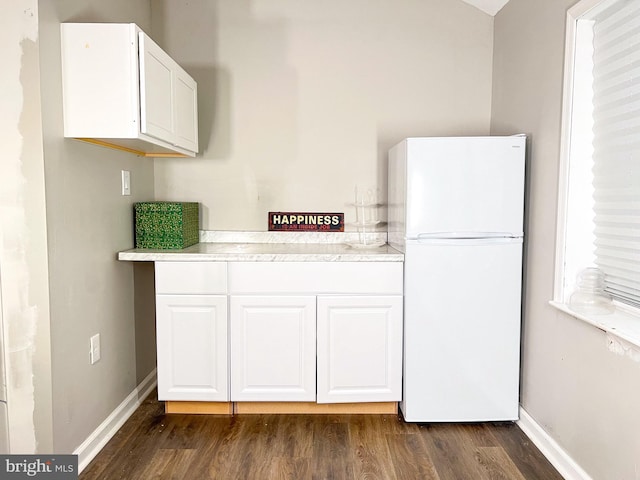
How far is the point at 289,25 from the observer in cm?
288

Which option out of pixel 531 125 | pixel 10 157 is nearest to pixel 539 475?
pixel 531 125

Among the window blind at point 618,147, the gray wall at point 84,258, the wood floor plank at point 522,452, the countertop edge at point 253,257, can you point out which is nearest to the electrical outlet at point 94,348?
the gray wall at point 84,258

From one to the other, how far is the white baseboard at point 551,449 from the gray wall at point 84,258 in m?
2.09

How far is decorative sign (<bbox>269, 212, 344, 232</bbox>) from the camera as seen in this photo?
2957mm

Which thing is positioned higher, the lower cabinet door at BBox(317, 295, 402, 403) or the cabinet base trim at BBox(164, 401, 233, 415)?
the lower cabinet door at BBox(317, 295, 402, 403)

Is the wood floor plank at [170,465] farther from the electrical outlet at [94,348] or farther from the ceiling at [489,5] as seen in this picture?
the ceiling at [489,5]

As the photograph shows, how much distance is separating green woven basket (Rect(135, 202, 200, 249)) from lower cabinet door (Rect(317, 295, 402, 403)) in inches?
34.7

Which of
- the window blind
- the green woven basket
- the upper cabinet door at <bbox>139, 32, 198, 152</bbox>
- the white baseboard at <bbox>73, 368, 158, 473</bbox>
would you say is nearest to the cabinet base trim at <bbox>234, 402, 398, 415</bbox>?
the white baseboard at <bbox>73, 368, 158, 473</bbox>

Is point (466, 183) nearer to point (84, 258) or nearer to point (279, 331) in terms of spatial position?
point (279, 331)

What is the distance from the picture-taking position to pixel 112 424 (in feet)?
7.55

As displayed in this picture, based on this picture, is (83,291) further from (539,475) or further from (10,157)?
(539,475)

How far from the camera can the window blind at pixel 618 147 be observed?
5.64 feet

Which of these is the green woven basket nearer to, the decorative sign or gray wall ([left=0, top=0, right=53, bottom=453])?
the decorative sign

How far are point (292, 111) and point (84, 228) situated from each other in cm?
145
